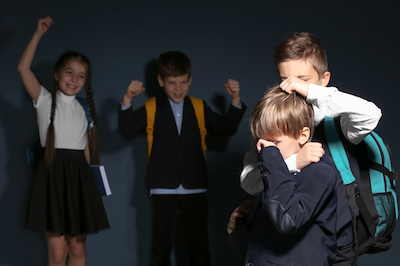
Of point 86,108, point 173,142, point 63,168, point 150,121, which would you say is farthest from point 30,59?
point 173,142

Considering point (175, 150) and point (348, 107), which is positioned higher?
point (348, 107)

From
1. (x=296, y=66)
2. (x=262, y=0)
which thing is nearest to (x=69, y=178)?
(x=296, y=66)

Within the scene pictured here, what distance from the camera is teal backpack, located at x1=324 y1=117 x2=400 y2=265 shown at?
0.94 metres

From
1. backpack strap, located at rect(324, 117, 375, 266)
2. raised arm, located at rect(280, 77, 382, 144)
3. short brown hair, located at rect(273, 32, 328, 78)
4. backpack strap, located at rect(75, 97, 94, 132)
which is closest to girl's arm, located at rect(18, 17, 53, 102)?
backpack strap, located at rect(75, 97, 94, 132)

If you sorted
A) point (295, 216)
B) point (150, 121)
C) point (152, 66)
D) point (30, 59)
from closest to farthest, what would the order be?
point (295, 216), point (30, 59), point (150, 121), point (152, 66)

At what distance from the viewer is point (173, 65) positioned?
1731mm

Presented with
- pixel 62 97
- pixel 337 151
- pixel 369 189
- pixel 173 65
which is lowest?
pixel 369 189

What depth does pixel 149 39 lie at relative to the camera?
6.32 ft

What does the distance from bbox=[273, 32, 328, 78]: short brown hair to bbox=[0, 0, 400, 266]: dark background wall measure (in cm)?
81

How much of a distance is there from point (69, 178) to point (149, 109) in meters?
0.49

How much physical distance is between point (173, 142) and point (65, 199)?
550 millimetres

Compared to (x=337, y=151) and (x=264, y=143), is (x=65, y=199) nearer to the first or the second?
(x=264, y=143)

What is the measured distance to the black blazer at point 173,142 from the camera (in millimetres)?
1688

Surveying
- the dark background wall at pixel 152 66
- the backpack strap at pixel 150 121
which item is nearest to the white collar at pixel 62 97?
the dark background wall at pixel 152 66
